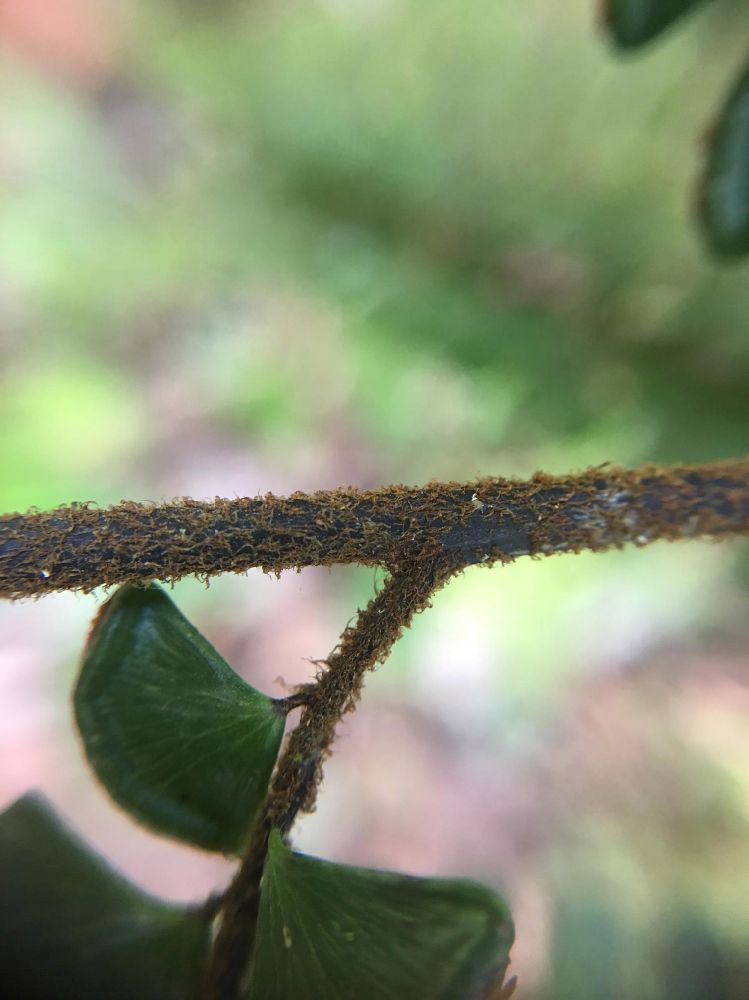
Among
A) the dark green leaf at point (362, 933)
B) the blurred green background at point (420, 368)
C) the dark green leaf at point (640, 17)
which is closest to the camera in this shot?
the dark green leaf at point (362, 933)

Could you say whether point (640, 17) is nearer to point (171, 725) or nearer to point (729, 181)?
point (729, 181)

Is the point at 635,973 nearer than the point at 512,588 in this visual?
Yes

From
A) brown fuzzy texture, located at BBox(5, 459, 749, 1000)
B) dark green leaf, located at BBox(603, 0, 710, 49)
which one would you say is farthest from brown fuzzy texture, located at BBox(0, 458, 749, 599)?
dark green leaf, located at BBox(603, 0, 710, 49)

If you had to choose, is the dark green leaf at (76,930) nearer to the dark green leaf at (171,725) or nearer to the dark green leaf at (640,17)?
the dark green leaf at (171,725)

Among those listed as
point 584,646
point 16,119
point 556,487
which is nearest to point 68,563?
point 556,487

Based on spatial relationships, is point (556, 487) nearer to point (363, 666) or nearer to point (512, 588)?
point (363, 666)

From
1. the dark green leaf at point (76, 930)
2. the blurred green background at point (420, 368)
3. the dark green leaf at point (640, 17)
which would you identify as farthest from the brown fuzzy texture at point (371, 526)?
the blurred green background at point (420, 368)
